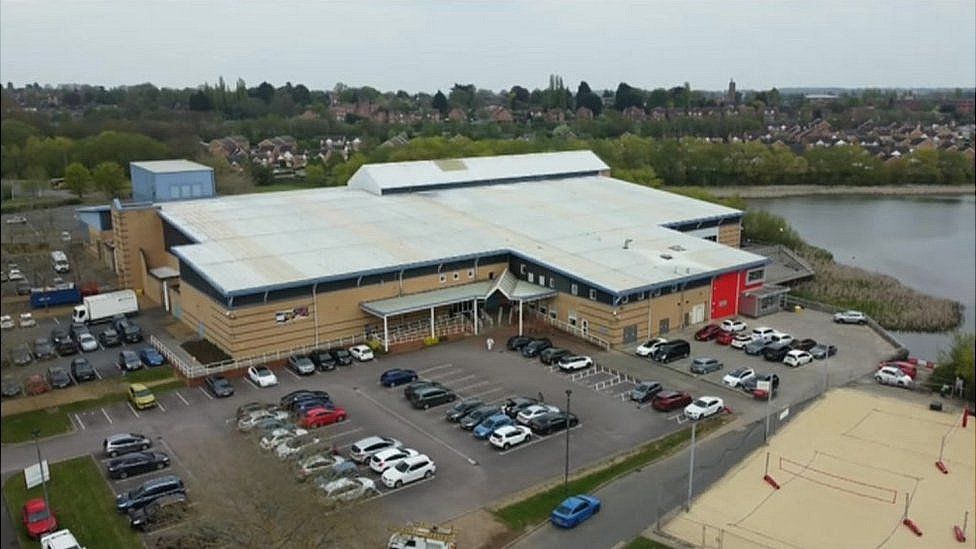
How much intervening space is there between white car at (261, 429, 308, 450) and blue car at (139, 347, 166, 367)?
6.34m

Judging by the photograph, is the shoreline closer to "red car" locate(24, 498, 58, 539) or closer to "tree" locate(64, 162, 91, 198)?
"red car" locate(24, 498, 58, 539)

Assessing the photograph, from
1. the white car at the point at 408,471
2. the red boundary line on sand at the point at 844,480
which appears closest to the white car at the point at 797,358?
the red boundary line on sand at the point at 844,480

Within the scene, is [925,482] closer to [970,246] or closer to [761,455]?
[761,455]

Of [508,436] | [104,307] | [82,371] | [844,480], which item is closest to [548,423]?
[508,436]

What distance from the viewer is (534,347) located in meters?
20.4

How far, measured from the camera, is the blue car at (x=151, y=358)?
63.9ft

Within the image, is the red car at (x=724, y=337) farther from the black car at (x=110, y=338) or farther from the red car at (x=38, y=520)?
the black car at (x=110, y=338)

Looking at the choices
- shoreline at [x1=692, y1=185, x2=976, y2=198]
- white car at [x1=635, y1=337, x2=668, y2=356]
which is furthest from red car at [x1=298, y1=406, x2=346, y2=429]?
shoreline at [x1=692, y1=185, x2=976, y2=198]

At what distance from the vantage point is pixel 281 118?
84375mm

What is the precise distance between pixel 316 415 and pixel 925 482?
1116 centimetres

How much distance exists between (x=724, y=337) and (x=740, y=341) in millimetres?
467

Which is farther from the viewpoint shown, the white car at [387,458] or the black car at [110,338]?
the black car at [110,338]

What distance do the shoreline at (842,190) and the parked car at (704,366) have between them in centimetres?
522

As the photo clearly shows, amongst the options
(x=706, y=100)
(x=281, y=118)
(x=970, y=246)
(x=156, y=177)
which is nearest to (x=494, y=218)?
(x=156, y=177)
